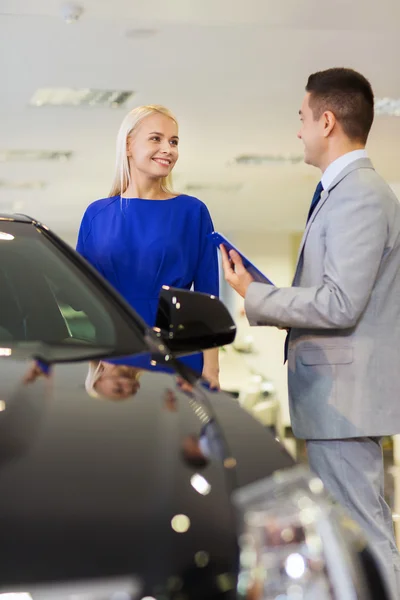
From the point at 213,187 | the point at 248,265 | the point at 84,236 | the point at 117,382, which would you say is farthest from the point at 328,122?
the point at 213,187

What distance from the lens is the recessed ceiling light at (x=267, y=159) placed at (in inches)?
355

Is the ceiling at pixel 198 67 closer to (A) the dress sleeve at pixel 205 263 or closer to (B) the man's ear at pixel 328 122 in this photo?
(A) the dress sleeve at pixel 205 263

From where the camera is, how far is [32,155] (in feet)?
29.2

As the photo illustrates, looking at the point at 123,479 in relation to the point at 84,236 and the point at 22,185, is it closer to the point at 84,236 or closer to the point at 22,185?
the point at 84,236

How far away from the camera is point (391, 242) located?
2.10m

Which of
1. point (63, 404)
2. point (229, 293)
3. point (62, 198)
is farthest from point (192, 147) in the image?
point (63, 404)

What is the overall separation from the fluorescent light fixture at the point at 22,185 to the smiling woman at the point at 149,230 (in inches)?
324

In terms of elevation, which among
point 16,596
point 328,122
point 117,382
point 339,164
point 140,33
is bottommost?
point 16,596

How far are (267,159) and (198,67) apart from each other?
132 inches

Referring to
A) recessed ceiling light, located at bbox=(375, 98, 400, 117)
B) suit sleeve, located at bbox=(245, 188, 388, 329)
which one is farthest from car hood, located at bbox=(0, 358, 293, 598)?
recessed ceiling light, located at bbox=(375, 98, 400, 117)

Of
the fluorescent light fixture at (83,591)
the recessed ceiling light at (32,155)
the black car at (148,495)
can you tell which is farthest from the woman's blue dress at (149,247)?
the recessed ceiling light at (32,155)

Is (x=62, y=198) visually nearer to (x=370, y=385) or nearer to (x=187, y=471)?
(x=370, y=385)

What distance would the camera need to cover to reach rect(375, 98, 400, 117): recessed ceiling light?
702 centimetres

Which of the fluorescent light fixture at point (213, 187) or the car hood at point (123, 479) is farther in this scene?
the fluorescent light fixture at point (213, 187)
